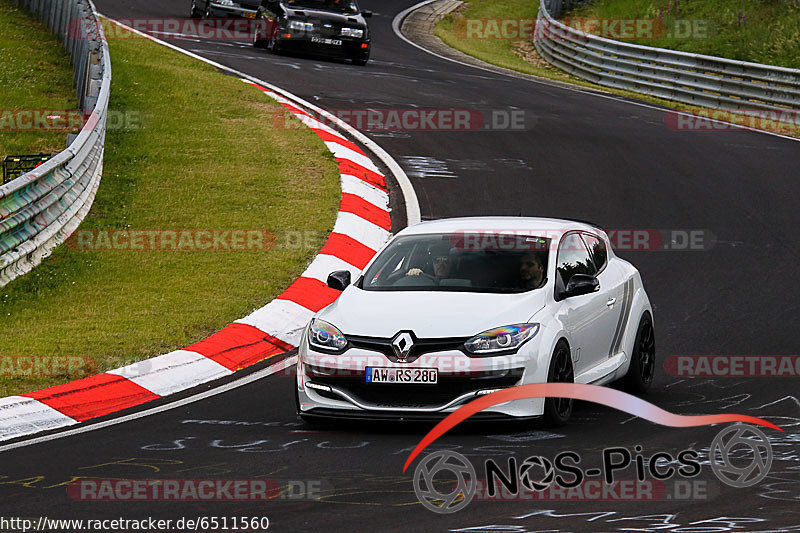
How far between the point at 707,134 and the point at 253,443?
15368 mm

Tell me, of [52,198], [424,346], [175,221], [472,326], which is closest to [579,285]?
[472,326]

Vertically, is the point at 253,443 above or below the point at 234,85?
below

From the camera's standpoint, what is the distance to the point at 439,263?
367 inches

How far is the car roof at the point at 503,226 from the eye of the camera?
9594mm

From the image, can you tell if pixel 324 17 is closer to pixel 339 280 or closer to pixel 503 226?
pixel 503 226

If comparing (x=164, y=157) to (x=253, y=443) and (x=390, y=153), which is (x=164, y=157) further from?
(x=253, y=443)

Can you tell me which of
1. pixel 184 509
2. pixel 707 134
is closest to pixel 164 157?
pixel 707 134

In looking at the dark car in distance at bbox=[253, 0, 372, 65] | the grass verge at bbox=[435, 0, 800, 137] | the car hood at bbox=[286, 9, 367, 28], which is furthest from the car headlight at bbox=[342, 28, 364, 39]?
the grass verge at bbox=[435, 0, 800, 137]

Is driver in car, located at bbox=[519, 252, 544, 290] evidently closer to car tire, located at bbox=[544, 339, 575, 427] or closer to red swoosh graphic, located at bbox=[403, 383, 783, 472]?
car tire, located at bbox=[544, 339, 575, 427]

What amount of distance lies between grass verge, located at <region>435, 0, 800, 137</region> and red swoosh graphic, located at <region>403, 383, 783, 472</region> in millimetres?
14908

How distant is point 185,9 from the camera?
36562 mm

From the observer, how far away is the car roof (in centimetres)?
959

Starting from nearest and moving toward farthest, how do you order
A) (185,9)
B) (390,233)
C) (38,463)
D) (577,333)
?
(38,463)
(577,333)
(390,233)
(185,9)

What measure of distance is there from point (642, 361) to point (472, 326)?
2264 millimetres
